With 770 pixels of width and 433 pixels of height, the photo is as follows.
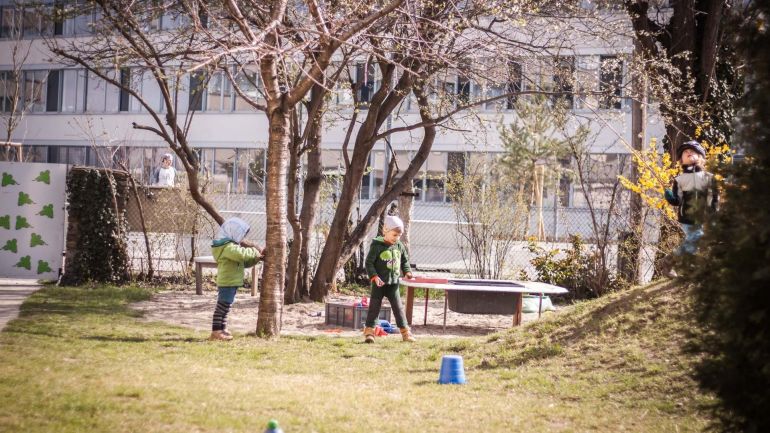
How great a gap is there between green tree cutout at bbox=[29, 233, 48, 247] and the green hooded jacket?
7870mm

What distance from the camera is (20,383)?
7355 millimetres

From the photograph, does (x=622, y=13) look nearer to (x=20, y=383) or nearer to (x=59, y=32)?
(x=20, y=383)

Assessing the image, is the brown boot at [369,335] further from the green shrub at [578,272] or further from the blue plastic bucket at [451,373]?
the green shrub at [578,272]

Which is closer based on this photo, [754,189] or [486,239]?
[754,189]

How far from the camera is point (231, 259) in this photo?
36.9ft

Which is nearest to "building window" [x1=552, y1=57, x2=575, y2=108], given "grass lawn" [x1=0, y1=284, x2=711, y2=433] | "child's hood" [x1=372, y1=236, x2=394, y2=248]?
→ "child's hood" [x1=372, y1=236, x2=394, y2=248]

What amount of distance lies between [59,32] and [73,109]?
3.50 metres

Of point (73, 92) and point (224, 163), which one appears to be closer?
point (224, 163)

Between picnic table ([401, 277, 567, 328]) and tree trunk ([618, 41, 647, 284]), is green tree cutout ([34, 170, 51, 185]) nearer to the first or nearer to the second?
picnic table ([401, 277, 567, 328])

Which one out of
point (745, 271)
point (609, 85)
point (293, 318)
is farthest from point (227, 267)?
point (745, 271)

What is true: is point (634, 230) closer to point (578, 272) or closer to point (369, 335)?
point (578, 272)

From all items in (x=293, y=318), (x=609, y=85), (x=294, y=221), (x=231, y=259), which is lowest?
(x=293, y=318)

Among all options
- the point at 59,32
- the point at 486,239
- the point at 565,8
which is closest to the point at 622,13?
the point at 565,8

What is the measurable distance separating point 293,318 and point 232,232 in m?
3.13
